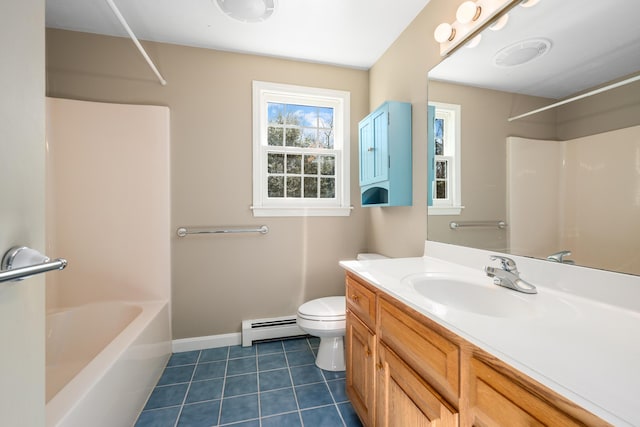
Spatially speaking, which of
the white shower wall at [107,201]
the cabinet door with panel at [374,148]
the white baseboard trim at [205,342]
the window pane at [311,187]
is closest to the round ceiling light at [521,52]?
the cabinet door with panel at [374,148]

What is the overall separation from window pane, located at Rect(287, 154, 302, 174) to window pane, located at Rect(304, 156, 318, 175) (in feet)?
0.18

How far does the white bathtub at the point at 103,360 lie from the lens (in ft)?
3.27

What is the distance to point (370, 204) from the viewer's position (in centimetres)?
207

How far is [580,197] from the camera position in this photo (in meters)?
0.90

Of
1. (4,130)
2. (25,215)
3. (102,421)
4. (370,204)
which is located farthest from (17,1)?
(370,204)

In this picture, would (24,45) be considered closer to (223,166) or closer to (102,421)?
(102,421)

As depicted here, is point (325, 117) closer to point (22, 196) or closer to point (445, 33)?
point (445, 33)

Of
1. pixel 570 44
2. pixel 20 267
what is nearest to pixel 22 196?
pixel 20 267

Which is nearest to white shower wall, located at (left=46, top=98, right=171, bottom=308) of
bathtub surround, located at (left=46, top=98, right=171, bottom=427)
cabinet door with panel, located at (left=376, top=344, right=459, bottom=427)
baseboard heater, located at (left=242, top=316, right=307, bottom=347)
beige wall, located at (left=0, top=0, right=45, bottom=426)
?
bathtub surround, located at (left=46, top=98, right=171, bottom=427)

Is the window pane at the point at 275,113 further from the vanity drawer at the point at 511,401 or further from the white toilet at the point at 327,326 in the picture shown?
the vanity drawer at the point at 511,401

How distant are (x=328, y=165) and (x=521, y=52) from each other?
5.14ft

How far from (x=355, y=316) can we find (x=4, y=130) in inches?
53.5

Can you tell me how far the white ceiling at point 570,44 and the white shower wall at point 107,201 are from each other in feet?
7.09

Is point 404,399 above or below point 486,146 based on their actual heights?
below
